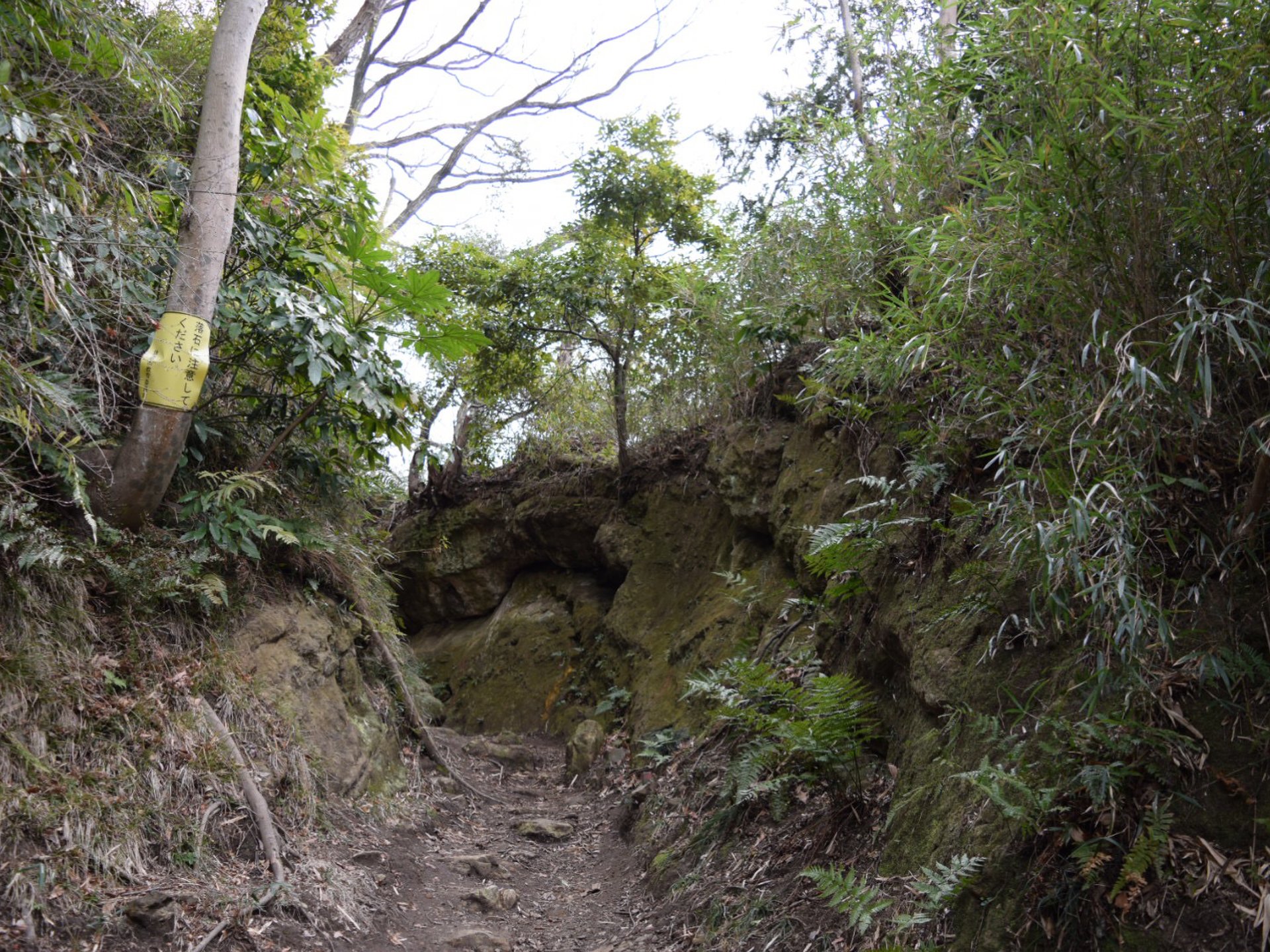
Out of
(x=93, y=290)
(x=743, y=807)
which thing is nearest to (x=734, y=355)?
(x=743, y=807)

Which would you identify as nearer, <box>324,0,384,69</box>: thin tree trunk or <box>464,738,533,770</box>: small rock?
<box>464,738,533,770</box>: small rock

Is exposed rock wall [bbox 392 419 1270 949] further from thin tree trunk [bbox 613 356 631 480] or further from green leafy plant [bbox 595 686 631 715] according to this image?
thin tree trunk [bbox 613 356 631 480]

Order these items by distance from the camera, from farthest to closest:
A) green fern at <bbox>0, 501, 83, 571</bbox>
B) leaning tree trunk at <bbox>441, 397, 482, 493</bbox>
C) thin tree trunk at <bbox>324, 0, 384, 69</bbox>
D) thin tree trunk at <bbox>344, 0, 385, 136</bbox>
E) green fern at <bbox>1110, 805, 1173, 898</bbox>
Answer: thin tree trunk at <bbox>344, 0, 385, 136</bbox> < leaning tree trunk at <bbox>441, 397, 482, 493</bbox> < thin tree trunk at <bbox>324, 0, 384, 69</bbox> < green fern at <bbox>0, 501, 83, 571</bbox> < green fern at <bbox>1110, 805, 1173, 898</bbox>

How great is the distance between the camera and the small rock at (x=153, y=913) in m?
3.33

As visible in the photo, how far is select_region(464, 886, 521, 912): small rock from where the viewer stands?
4.90 metres

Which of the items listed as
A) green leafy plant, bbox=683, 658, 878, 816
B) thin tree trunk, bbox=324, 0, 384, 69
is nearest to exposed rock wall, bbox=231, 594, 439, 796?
green leafy plant, bbox=683, 658, 878, 816

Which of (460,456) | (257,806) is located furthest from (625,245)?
(257,806)

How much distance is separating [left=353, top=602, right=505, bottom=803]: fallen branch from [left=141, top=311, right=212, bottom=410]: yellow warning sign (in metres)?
2.64

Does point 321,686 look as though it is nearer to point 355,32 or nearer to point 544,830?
point 544,830

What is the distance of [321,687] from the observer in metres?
5.61

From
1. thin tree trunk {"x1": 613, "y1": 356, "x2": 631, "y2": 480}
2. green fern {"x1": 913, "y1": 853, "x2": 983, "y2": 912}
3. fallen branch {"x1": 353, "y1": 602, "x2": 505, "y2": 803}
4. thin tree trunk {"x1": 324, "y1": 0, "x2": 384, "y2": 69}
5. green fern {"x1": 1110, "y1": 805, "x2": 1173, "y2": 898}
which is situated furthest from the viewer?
thin tree trunk {"x1": 324, "y1": 0, "x2": 384, "y2": 69}

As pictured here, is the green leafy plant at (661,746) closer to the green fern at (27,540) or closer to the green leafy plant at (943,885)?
the green leafy plant at (943,885)

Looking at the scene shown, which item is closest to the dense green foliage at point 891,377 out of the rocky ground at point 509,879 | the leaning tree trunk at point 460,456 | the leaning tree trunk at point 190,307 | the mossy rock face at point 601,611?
the leaning tree trunk at point 190,307

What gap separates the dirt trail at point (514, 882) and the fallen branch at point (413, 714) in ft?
0.54
